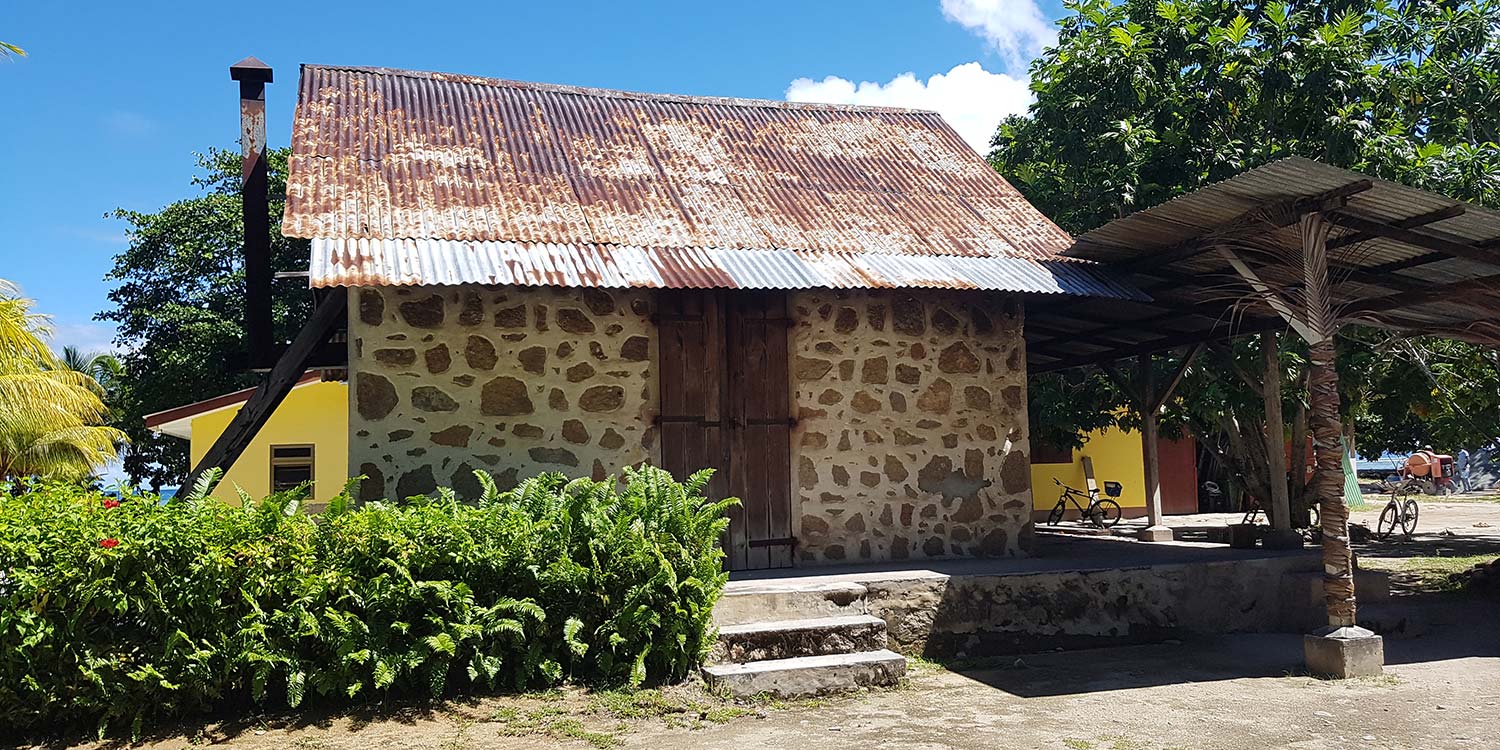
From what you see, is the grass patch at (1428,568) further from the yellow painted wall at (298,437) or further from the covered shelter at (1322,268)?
the yellow painted wall at (298,437)

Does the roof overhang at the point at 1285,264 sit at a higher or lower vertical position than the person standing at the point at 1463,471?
higher

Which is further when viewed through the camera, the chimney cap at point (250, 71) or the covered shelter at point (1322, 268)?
the chimney cap at point (250, 71)

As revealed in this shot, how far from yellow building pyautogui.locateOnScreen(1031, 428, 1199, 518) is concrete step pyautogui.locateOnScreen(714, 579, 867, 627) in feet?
46.8

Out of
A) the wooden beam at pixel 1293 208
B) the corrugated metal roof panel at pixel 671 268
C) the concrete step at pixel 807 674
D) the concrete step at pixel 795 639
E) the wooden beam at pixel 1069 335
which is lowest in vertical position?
the concrete step at pixel 807 674

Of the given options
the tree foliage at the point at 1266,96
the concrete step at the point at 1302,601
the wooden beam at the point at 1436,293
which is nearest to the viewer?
the wooden beam at the point at 1436,293

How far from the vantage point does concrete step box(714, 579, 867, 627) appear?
23.1ft

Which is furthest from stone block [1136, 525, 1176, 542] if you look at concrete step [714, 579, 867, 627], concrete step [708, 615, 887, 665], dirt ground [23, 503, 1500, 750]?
concrete step [708, 615, 887, 665]

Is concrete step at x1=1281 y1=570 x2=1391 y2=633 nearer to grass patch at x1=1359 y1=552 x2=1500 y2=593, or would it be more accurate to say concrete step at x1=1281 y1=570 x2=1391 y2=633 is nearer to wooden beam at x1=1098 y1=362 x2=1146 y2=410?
grass patch at x1=1359 y1=552 x2=1500 y2=593

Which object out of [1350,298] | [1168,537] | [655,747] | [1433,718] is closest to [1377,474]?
[1168,537]

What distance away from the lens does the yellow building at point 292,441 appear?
16047 millimetres

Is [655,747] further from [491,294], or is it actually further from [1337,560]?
[1337,560]

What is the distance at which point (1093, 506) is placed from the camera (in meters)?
18.5

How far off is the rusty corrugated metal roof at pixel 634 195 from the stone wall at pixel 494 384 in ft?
1.59

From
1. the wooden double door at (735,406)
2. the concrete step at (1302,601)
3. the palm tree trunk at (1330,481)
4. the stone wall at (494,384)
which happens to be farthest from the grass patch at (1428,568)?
the stone wall at (494,384)
